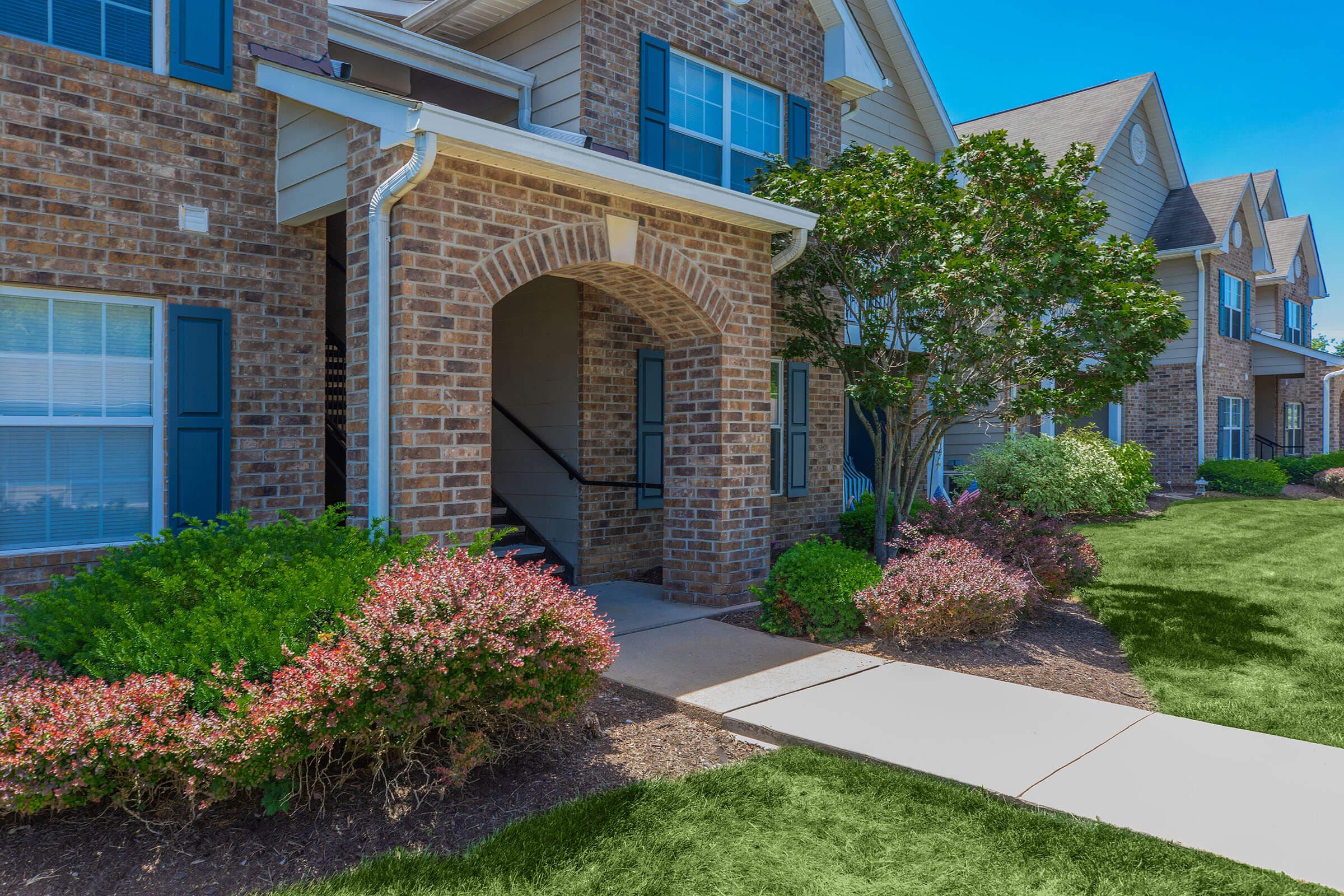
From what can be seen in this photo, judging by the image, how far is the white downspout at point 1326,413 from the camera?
23.1 meters

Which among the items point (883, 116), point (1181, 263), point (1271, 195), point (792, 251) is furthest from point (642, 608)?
point (1271, 195)

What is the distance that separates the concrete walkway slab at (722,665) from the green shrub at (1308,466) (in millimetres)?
20561

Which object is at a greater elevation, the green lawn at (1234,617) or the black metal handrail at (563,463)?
the black metal handrail at (563,463)

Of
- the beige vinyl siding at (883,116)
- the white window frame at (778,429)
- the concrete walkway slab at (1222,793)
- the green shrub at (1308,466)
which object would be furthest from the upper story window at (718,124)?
the green shrub at (1308,466)

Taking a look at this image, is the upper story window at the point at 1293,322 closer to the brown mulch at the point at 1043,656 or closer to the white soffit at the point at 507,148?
the brown mulch at the point at 1043,656

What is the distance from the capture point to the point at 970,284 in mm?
7270

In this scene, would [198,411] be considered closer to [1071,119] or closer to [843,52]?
[843,52]

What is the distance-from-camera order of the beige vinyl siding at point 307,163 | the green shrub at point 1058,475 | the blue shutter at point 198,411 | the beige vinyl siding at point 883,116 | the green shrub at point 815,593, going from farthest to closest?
the green shrub at point 1058,475 < the beige vinyl siding at point 883,116 < the green shrub at point 815,593 < the blue shutter at point 198,411 < the beige vinyl siding at point 307,163

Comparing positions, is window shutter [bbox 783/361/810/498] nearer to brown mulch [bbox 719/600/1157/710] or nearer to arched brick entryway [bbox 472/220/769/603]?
arched brick entryway [bbox 472/220/769/603]

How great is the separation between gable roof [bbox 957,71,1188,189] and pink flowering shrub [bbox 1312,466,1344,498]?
7751mm

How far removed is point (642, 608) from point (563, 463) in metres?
1.69

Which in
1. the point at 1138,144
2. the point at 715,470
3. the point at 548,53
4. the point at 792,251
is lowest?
the point at 715,470

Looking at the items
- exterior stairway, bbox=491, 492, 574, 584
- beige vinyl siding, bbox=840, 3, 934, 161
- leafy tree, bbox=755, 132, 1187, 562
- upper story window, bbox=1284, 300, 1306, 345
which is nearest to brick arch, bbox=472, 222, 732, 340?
leafy tree, bbox=755, 132, 1187, 562

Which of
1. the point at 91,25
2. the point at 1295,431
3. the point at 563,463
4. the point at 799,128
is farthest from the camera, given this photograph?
the point at 1295,431
